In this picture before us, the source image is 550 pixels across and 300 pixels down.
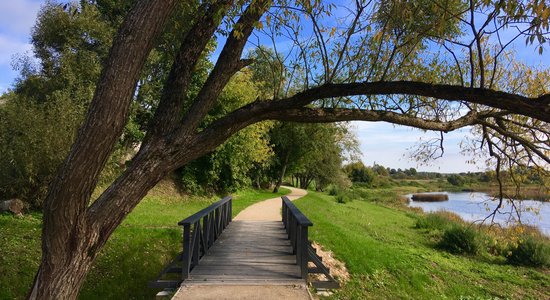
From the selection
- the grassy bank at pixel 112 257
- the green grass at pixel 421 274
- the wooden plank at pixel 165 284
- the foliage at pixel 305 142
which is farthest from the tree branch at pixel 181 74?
the foliage at pixel 305 142

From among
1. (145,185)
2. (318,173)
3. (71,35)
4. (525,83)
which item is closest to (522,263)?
(525,83)

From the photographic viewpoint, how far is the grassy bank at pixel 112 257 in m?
8.04

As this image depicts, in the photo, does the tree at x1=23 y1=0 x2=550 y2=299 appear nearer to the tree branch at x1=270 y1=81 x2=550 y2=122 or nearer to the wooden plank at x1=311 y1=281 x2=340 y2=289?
the tree branch at x1=270 y1=81 x2=550 y2=122

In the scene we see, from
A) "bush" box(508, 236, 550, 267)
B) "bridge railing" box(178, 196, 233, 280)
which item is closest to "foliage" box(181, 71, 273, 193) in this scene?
"bridge railing" box(178, 196, 233, 280)

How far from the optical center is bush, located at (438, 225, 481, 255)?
14.9 m

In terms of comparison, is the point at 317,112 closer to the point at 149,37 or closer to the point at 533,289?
the point at 149,37

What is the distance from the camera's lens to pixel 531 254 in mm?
13508

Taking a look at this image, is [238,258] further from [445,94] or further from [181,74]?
[445,94]

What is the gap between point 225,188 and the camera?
2398cm

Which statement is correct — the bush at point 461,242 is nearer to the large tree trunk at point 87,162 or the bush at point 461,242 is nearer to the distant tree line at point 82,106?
the distant tree line at point 82,106

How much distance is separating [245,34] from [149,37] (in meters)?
1.66

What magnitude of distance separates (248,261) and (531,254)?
35.7 ft

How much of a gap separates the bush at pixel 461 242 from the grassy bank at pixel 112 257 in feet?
33.4

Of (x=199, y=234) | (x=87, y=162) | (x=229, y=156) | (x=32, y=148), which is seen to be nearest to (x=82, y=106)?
(x=32, y=148)
